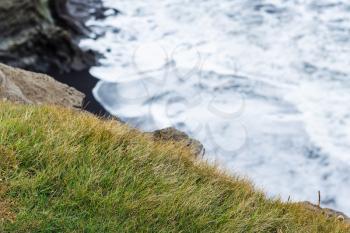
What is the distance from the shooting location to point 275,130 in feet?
52.3

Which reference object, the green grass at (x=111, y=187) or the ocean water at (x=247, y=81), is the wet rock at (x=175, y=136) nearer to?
the green grass at (x=111, y=187)

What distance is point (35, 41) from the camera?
62.1ft

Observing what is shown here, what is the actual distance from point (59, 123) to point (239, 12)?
17324 millimetres

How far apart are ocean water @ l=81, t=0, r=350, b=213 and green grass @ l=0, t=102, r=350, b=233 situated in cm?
605

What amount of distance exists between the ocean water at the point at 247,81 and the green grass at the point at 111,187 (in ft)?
19.8

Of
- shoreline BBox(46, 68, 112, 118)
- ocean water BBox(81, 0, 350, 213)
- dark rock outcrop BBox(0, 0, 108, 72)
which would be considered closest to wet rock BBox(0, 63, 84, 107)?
ocean water BBox(81, 0, 350, 213)

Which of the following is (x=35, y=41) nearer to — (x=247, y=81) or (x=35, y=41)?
(x=35, y=41)

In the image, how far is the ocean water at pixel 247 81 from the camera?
14.6 m

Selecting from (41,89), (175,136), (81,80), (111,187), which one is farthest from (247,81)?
(111,187)

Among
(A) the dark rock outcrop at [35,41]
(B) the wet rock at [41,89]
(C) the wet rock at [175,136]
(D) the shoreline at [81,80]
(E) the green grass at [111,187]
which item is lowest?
(D) the shoreline at [81,80]

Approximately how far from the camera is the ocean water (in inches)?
575

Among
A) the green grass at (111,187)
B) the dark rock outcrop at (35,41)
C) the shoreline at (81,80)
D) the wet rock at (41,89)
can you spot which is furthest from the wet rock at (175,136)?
the dark rock outcrop at (35,41)

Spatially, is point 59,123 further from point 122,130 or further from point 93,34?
point 93,34

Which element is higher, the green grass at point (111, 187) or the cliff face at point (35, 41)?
the green grass at point (111, 187)
